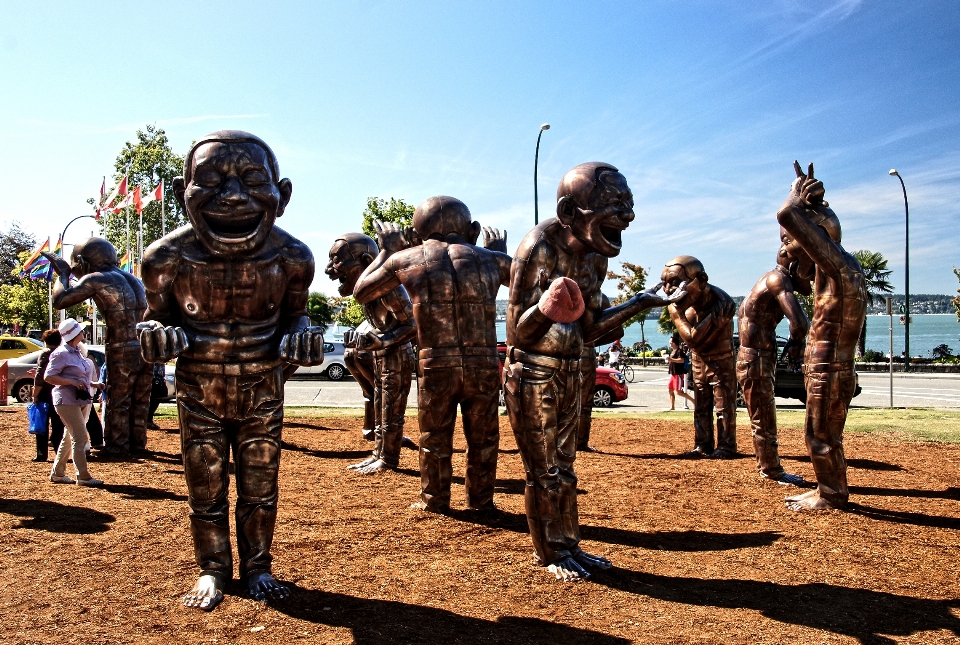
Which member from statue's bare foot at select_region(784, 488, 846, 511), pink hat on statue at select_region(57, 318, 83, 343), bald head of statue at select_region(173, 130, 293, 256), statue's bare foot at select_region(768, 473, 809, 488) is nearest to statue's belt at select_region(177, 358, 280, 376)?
bald head of statue at select_region(173, 130, 293, 256)

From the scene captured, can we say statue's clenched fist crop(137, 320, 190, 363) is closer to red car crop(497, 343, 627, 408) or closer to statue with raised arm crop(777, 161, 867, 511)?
statue with raised arm crop(777, 161, 867, 511)

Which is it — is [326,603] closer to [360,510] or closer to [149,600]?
[149,600]

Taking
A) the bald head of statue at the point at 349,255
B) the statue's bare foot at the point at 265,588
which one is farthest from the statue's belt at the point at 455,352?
the bald head of statue at the point at 349,255

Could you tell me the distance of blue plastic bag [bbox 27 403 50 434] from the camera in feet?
27.6

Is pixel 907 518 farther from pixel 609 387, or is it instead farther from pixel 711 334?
pixel 609 387

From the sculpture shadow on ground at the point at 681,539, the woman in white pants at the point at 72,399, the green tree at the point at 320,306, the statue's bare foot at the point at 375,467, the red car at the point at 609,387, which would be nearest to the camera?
the sculpture shadow on ground at the point at 681,539

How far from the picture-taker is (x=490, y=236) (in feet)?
23.5

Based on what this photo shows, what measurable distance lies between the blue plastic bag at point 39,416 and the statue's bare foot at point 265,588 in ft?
17.9

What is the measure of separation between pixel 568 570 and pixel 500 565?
50 cm

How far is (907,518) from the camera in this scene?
6.20 metres

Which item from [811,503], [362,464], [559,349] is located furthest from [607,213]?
[362,464]

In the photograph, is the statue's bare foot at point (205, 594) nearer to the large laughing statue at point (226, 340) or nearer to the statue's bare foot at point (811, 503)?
the large laughing statue at point (226, 340)

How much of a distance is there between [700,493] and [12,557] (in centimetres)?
573

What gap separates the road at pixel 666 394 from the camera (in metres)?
17.1
